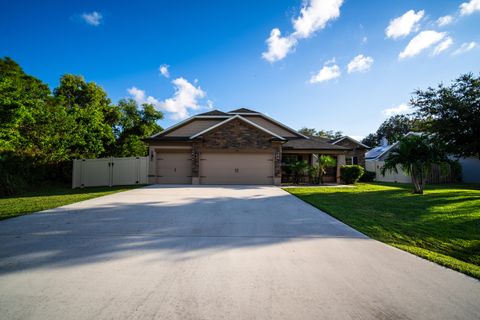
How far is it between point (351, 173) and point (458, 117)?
6806mm

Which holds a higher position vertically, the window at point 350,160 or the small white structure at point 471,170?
the window at point 350,160

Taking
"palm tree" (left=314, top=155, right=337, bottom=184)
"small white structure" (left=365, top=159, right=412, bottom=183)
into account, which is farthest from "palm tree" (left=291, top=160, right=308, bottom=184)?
"small white structure" (left=365, top=159, right=412, bottom=183)

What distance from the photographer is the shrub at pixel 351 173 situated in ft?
50.5

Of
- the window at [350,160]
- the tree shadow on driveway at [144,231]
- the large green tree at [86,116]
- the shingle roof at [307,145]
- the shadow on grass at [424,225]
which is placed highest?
the large green tree at [86,116]

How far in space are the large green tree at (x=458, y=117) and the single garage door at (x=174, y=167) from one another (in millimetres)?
15847

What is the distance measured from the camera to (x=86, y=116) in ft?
50.7

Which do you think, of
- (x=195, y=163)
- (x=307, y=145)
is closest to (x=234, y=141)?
(x=195, y=163)

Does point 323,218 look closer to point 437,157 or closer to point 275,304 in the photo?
point 275,304

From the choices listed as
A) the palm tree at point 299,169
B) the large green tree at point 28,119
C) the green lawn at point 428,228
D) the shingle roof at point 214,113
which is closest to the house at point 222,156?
the palm tree at point 299,169

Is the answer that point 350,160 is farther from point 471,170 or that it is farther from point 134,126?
point 134,126

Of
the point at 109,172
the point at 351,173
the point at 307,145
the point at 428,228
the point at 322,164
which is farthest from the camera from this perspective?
the point at 307,145

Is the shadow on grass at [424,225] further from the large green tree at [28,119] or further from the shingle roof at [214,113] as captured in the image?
the large green tree at [28,119]

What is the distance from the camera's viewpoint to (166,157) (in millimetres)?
14922

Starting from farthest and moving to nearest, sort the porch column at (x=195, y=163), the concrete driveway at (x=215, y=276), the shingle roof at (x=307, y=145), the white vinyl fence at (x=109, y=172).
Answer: the shingle roof at (x=307, y=145)
the porch column at (x=195, y=163)
the white vinyl fence at (x=109, y=172)
the concrete driveway at (x=215, y=276)
